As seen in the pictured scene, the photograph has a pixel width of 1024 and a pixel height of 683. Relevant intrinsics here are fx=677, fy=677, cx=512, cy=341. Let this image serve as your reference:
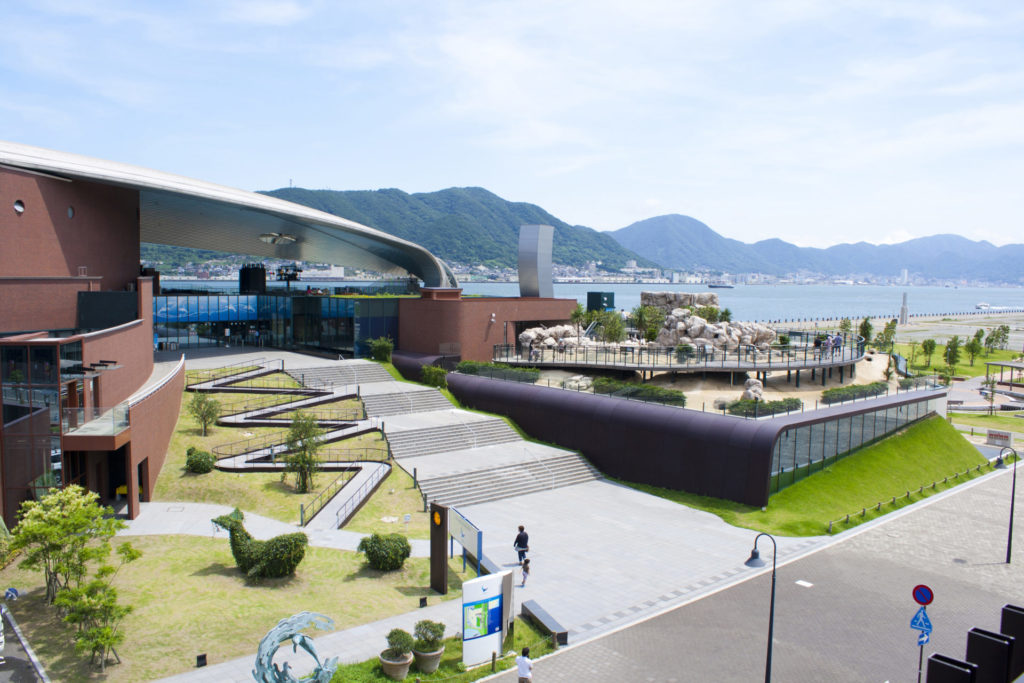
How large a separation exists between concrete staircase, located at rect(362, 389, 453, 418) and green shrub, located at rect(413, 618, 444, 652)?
19185 mm

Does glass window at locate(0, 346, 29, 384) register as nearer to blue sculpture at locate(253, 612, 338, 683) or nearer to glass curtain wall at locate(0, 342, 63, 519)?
glass curtain wall at locate(0, 342, 63, 519)

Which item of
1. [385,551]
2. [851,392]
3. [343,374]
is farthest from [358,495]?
[851,392]

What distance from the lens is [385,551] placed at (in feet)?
56.5

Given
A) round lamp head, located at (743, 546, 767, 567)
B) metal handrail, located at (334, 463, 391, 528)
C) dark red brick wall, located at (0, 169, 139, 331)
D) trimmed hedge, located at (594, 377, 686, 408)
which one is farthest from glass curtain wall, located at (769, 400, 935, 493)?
dark red brick wall, located at (0, 169, 139, 331)

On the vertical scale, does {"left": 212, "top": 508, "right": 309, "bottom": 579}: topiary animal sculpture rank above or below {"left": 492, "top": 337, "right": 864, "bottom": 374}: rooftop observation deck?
below

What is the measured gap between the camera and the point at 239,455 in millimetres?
25344

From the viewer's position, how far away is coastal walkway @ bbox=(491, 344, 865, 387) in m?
32.5

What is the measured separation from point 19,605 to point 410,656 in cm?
889

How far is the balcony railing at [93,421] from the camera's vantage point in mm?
18625

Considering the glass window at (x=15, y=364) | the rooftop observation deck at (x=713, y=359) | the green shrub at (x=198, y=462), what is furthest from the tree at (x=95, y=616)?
the rooftop observation deck at (x=713, y=359)

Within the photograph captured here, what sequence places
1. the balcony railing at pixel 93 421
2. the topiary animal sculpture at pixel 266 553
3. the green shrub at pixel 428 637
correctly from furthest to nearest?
the balcony railing at pixel 93 421
the topiary animal sculpture at pixel 266 553
the green shrub at pixel 428 637

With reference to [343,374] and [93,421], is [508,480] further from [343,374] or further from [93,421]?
[343,374]

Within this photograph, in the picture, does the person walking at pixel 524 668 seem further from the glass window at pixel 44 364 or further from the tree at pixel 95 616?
the glass window at pixel 44 364

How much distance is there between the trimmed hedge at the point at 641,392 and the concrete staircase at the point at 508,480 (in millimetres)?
3288
